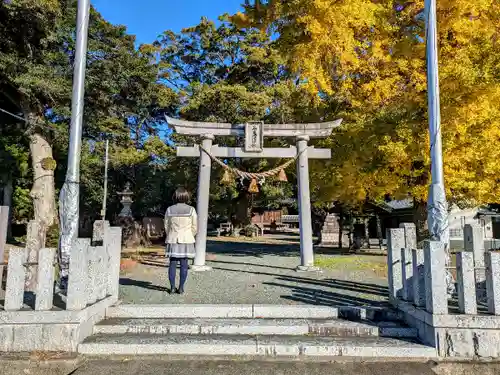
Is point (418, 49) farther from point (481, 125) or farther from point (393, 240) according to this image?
point (393, 240)

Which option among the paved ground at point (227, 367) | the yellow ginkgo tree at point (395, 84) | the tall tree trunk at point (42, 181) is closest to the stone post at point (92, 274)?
the paved ground at point (227, 367)

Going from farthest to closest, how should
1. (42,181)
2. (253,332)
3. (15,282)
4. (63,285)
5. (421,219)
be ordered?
(42,181), (421,219), (63,285), (253,332), (15,282)

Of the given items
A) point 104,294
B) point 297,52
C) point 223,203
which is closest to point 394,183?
point 297,52

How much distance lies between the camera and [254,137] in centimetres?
952

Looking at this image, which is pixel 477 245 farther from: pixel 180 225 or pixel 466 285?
pixel 180 225

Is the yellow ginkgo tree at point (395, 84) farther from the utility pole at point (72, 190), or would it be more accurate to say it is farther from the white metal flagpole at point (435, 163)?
the utility pole at point (72, 190)

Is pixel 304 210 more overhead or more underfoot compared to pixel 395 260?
more overhead

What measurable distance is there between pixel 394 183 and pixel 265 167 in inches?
476

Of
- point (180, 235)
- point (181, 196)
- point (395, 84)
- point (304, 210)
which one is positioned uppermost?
point (395, 84)

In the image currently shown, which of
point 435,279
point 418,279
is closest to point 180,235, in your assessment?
point 418,279

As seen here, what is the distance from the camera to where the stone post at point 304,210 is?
9237mm

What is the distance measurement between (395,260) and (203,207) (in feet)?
17.6

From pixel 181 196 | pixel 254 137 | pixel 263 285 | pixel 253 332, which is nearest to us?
pixel 253 332

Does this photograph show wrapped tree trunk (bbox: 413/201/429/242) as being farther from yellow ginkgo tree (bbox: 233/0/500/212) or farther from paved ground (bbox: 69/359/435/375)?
paved ground (bbox: 69/359/435/375)
